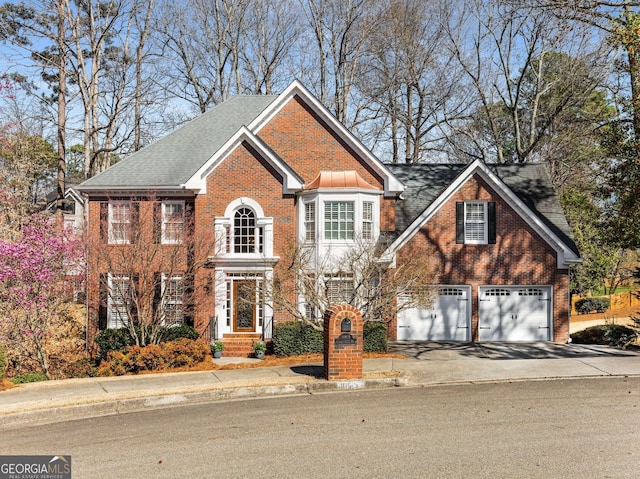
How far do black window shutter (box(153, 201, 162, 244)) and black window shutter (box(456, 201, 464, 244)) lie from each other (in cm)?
1059

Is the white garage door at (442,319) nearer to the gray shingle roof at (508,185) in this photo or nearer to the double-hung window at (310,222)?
the gray shingle roof at (508,185)

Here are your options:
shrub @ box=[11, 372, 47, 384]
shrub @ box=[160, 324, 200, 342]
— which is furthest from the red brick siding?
shrub @ box=[11, 372, 47, 384]

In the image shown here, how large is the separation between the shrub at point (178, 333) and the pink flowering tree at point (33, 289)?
330 centimetres

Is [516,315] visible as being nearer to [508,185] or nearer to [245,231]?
[508,185]

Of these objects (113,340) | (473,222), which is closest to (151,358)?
(113,340)

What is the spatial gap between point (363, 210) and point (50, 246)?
10324 millimetres

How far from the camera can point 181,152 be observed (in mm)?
24469

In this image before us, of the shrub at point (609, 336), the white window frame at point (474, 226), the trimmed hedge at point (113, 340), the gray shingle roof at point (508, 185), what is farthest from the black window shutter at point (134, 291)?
the shrub at point (609, 336)

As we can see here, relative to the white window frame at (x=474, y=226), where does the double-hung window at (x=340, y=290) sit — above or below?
below

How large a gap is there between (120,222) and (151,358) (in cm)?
549

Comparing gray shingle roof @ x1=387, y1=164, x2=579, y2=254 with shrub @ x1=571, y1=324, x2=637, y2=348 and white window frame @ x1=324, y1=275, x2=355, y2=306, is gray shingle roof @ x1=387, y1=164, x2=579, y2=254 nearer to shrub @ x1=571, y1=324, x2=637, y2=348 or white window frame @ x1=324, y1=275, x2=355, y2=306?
shrub @ x1=571, y1=324, x2=637, y2=348

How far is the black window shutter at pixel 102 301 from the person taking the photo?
19953 millimetres

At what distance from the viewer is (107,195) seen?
22.3m

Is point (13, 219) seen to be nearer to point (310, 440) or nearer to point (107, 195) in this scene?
point (107, 195)
